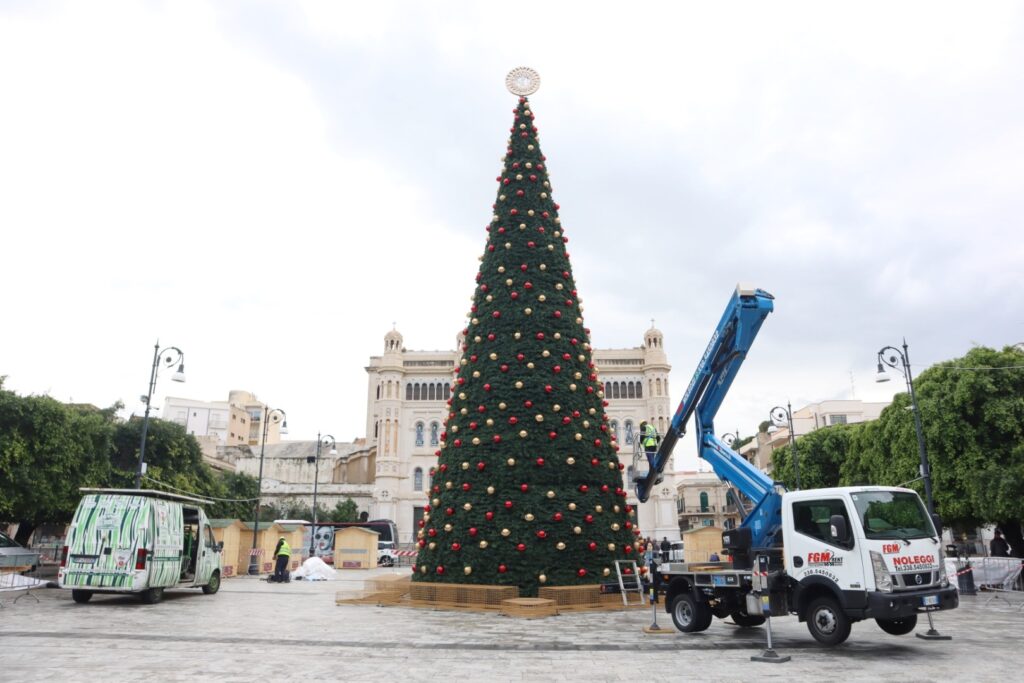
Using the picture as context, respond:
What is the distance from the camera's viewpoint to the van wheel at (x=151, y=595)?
1466 centimetres

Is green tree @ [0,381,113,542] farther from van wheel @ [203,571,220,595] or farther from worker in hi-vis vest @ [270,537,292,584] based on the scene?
van wheel @ [203,571,220,595]

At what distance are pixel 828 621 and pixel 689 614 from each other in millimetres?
2257

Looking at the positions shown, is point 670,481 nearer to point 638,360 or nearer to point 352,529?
point 638,360

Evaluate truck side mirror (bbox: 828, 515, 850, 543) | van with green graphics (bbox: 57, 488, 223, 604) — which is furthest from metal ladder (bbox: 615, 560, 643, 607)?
van with green graphics (bbox: 57, 488, 223, 604)

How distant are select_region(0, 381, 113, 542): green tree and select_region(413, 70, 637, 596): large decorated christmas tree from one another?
47.4 ft

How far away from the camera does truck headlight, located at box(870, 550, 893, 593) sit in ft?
28.2

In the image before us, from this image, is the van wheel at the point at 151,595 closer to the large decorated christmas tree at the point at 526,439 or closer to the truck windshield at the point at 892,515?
the large decorated christmas tree at the point at 526,439

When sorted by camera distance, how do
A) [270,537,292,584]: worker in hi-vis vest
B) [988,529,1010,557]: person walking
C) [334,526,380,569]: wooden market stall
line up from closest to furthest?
[270,537,292,584]: worker in hi-vis vest, [988,529,1010,557]: person walking, [334,526,380,569]: wooden market stall

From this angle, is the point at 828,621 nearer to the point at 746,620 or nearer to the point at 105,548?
the point at 746,620

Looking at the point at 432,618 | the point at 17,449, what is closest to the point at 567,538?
the point at 432,618

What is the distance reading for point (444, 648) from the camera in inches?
365

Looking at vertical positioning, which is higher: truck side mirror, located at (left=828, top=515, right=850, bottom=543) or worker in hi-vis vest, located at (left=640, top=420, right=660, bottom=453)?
worker in hi-vis vest, located at (left=640, top=420, right=660, bottom=453)

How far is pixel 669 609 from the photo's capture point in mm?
11094

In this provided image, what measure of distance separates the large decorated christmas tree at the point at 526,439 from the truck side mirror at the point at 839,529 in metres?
5.90
